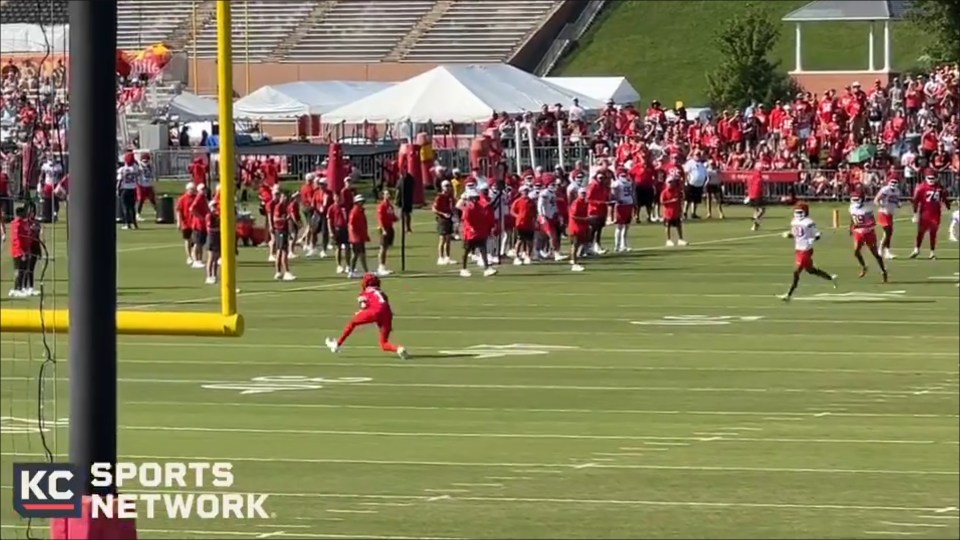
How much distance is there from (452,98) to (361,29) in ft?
81.8

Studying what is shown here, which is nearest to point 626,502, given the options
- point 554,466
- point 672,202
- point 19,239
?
point 554,466

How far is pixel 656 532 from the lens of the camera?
42.1 feet

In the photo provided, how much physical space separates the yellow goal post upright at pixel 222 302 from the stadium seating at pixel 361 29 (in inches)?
2149

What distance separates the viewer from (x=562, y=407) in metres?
18.6

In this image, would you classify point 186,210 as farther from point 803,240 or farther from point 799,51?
point 799,51

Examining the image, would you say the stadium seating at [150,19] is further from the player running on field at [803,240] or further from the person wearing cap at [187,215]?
the person wearing cap at [187,215]

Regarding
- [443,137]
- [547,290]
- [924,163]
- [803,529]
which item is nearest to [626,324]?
[547,290]

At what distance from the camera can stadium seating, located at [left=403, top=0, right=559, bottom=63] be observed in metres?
64.1

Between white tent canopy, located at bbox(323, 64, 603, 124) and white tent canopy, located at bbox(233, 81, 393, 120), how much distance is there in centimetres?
329

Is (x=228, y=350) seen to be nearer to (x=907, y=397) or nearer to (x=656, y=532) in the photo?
(x=907, y=397)

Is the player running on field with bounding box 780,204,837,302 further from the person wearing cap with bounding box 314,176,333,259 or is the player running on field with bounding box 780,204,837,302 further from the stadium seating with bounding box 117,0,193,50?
the stadium seating with bounding box 117,0,193,50

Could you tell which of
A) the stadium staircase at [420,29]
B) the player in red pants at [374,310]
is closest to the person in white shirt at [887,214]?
the player in red pants at [374,310]

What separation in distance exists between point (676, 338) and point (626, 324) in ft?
4.98

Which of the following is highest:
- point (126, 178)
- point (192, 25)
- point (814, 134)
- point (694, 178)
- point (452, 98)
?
point (452, 98)
